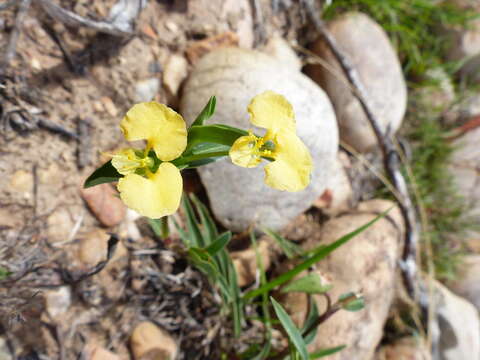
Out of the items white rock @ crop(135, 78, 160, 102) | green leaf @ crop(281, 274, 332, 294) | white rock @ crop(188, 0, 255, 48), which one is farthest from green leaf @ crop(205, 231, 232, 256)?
white rock @ crop(188, 0, 255, 48)

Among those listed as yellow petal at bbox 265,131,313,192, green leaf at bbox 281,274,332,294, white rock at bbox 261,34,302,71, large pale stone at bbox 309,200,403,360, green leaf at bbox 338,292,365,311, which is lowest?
large pale stone at bbox 309,200,403,360

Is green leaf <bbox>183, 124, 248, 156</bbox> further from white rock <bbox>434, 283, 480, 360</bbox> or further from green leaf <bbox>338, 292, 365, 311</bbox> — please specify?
white rock <bbox>434, 283, 480, 360</bbox>

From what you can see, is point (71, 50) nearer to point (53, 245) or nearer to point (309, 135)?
point (53, 245)

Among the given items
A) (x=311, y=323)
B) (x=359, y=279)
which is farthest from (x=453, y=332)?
(x=311, y=323)

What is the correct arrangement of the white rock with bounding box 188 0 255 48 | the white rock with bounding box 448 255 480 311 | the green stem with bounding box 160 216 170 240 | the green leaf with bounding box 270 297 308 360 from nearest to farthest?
the green leaf with bounding box 270 297 308 360 < the green stem with bounding box 160 216 170 240 < the white rock with bounding box 188 0 255 48 < the white rock with bounding box 448 255 480 311

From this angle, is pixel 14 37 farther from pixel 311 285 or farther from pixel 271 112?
pixel 311 285

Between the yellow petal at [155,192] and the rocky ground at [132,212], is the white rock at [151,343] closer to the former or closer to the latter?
the rocky ground at [132,212]

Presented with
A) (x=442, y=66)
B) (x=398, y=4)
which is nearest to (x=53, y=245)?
(x=398, y=4)
